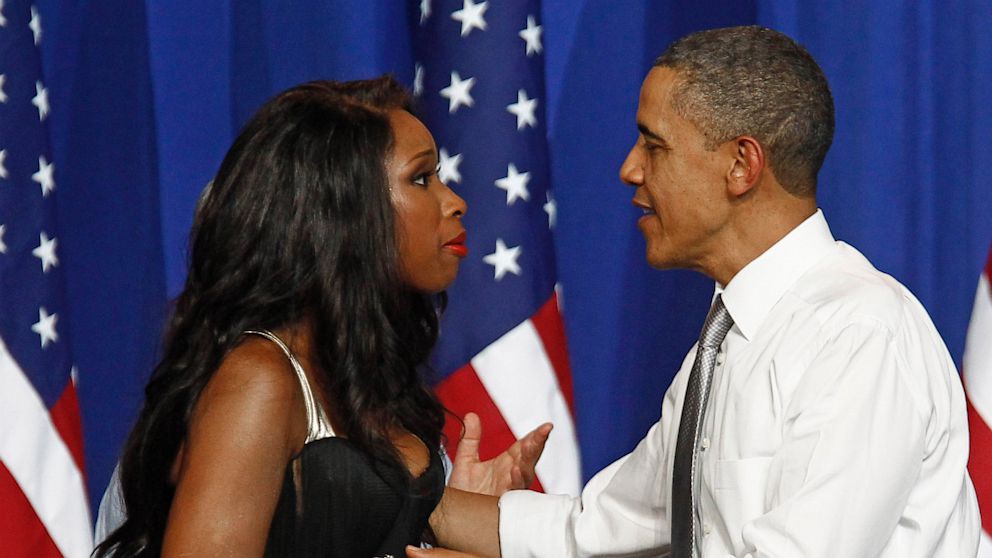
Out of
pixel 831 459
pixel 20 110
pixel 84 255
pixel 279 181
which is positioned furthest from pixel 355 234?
pixel 84 255

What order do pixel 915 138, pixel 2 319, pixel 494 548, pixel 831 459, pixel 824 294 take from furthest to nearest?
pixel 2 319, pixel 915 138, pixel 494 548, pixel 824 294, pixel 831 459

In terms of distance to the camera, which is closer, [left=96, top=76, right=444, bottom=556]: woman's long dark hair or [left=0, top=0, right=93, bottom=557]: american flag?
[left=96, top=76, right=444, bottom=556]: woman's long dark hair

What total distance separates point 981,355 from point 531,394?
78 cm

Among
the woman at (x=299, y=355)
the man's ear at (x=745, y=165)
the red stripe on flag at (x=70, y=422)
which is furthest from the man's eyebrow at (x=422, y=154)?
the red stripe on flag at (x=70, y=422)

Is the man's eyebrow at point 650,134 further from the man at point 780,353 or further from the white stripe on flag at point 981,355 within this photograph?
the white stripe on flag at point 981,355

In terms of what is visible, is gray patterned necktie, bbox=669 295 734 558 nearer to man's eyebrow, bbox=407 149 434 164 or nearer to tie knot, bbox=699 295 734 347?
tie knot, bbox=699 295 734 347

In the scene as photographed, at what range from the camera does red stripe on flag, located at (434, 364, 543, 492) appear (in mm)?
2295

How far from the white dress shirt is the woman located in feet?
1.32

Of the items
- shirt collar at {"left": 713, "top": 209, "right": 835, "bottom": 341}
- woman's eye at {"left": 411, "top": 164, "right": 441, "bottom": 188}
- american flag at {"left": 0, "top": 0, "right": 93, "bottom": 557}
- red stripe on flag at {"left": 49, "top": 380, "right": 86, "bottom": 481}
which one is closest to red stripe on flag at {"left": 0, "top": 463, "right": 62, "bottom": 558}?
american flag at {"left": 0, "top": 0, "right": 93, "bottom": 557}

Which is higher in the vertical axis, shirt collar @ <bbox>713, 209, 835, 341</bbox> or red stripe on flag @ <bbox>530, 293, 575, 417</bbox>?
shirt collar @ <bbox>713, 209, 835, 341</bbox>

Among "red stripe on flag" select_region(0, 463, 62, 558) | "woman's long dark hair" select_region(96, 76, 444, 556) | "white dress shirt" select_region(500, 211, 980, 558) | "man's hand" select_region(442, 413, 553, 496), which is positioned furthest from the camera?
"red stripe on flag" select_region(0, 463, 62, 558)

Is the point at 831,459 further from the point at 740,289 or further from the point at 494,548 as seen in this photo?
the point at 494,548

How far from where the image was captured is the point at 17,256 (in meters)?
2.48

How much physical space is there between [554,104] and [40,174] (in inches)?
40.4
